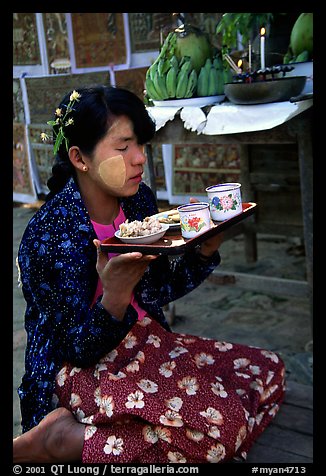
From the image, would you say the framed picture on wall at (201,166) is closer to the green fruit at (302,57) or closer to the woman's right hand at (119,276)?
the green fruit at (302,57)

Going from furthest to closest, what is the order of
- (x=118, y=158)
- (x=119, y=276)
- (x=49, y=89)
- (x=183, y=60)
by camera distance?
(x=49, y=89)
(x=183, y=60)
(x=118, y=158)
(x=119, y=276)

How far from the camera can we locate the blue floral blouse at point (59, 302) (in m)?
1.98

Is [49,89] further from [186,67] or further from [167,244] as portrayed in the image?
[167,244]

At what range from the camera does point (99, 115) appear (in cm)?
204

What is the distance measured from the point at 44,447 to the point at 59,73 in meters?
5.13

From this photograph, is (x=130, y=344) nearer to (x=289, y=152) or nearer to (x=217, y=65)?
(x=217, y=65)

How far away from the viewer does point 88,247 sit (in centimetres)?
212

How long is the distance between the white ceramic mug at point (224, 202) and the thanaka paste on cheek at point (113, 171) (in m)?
0.31

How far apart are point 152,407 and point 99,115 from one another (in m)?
0.96

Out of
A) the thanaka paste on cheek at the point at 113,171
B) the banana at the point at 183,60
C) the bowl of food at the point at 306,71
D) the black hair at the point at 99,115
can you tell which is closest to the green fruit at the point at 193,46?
the banana at the point at 183,60

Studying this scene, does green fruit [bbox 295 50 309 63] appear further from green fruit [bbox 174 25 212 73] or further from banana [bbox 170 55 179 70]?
banana [bbox 170 55 179 70]

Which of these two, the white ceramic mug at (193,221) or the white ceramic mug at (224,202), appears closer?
the white ceramic mug at (193,221)

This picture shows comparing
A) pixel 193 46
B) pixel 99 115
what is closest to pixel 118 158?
pixel 99 115

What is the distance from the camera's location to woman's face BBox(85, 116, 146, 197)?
2.07m
